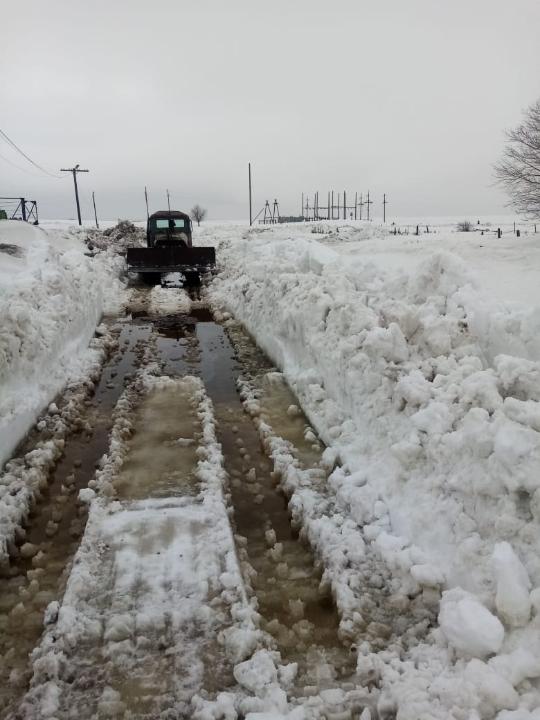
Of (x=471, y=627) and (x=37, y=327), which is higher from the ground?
(x=37, y=327)

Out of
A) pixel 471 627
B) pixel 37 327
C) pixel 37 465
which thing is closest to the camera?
pixel 471 627

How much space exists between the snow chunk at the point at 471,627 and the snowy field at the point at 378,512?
1cm

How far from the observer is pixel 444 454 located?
4.10 m

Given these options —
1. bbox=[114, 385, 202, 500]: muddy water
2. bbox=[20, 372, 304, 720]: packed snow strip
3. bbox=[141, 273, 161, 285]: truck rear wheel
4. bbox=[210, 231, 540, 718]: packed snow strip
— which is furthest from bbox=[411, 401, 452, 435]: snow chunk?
bbox=[141, 273, 161, 285]: truck rear wheel

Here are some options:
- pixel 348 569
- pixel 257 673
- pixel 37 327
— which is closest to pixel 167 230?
pixel 37 327

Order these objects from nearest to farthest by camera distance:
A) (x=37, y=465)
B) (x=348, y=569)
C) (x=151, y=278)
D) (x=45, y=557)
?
1. (x=348, y=569)
2. (x=45, y=557)
3. (x=37, y=465)
4. (x=151, y=278)

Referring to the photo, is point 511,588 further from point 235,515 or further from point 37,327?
point 37,327

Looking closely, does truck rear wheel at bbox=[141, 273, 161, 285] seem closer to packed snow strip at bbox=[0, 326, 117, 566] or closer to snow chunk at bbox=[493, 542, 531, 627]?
packed snow strip at bbox=[0, 326, 117, 566]

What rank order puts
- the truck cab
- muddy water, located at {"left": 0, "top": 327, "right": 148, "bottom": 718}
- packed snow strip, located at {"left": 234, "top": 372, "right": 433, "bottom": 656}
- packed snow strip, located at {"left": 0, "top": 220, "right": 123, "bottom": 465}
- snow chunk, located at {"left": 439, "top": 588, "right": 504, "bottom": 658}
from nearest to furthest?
1. snow chunk, located at {"left": 439, "top": 588, "right": 504, "bottom": 658}
2. muddy water, located at {"left": 0, "top": 327, "right": 148, "bottom": 718}
3. packed snow strip, located at {"left": 234, "top": 372, "right": 433, "bottom": 656}
4. packed snow strip, located at {"left": 0, "top": 220, "right": 123, "bottom": 465}
5. the truck cab

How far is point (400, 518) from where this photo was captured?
4.13 metres

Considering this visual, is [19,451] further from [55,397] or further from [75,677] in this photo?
[75,677]

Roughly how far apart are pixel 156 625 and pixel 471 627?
1993mm

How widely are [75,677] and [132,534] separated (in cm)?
135

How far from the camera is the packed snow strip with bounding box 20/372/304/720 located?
2854 mm
